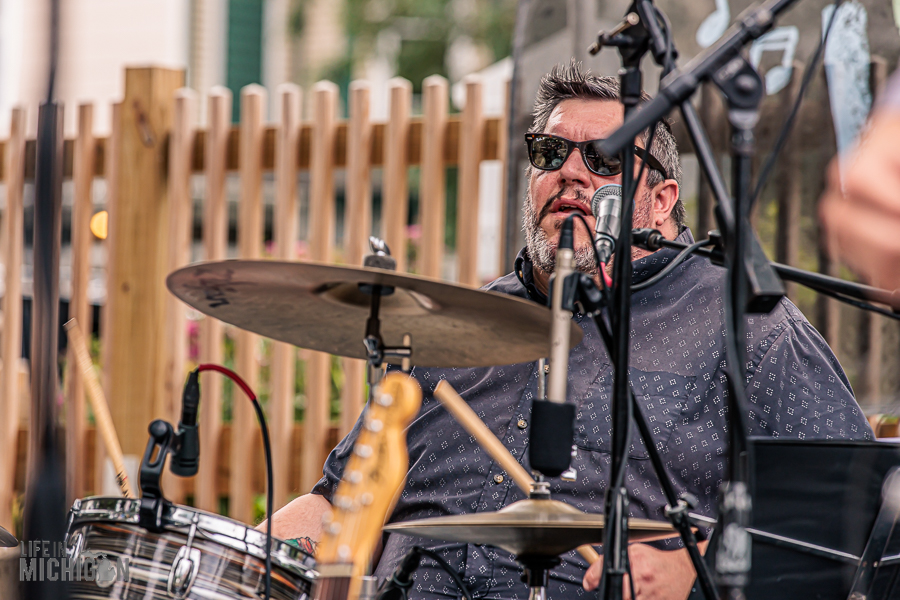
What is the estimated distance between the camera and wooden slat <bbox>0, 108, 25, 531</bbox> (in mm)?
3943

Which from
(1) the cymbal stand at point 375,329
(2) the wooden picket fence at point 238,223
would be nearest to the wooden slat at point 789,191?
(2) the wooden picket fence at point 238,223

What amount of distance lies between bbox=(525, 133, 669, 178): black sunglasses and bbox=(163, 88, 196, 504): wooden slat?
6.04 feet

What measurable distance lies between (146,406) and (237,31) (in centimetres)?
717

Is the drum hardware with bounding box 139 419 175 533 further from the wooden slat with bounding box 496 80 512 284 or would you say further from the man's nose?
the wooden slat with bounding box 496 80 512 284

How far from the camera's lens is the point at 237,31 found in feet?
32.7

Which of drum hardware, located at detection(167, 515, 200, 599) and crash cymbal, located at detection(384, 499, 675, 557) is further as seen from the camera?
drum hardware, located at detection(167, 515, 200, 599)

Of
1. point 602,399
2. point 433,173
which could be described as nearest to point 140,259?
point 433,173

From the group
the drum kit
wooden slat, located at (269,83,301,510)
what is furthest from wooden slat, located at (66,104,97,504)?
the drum kit

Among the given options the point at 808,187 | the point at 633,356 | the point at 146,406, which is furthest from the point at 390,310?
the point at 146,406

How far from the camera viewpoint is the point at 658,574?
5.38 ft

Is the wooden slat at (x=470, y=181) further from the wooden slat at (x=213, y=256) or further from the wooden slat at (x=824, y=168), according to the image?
the wooden slat at (x=824, y=168)

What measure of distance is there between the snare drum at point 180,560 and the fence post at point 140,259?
2.29m

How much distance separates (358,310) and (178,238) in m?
2.26

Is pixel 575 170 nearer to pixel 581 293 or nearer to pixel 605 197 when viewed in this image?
pixel 605 197
